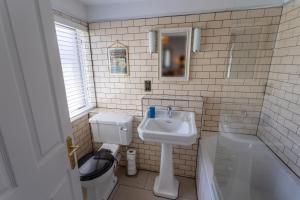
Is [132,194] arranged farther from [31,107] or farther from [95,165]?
[31,107]

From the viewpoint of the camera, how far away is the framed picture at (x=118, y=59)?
6.34 feet

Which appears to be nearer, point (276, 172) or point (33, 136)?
point (33, 136)

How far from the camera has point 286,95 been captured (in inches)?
54.7

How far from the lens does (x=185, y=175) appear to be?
2057mm

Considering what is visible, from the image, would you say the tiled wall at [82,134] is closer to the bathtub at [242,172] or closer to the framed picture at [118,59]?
the framed picture at [118,59]

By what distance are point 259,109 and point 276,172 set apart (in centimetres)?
65

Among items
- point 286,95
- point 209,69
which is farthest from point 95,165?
point 286,95

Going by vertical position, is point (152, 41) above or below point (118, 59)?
above

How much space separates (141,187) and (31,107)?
172 cm

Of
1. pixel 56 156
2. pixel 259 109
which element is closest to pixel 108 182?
pixel 56 156

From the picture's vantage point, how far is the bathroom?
4.50 feet

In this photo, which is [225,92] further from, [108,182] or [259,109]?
[108,182]

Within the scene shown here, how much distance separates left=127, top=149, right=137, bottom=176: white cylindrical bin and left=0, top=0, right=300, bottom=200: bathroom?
0.6 inches

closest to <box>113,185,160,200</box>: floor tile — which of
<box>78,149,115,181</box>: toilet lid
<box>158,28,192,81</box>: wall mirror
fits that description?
<box>78,149,115,181</box>: toilet lid
